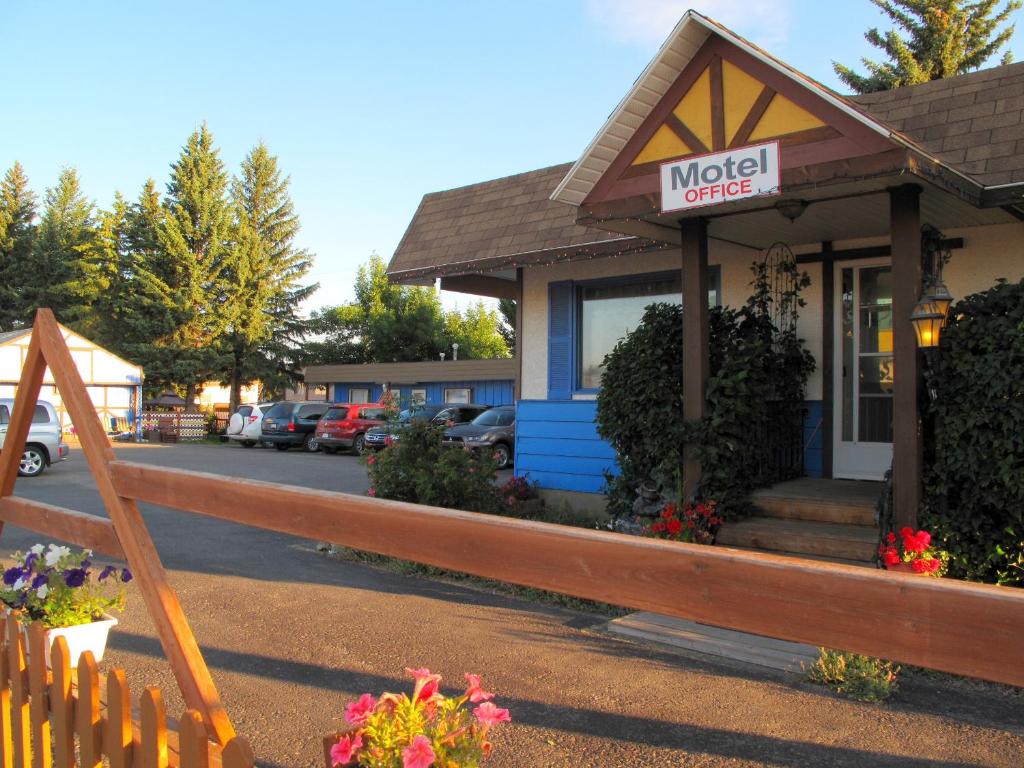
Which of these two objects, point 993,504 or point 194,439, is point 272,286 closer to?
point 194,439

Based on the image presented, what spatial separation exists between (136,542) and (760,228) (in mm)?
6918

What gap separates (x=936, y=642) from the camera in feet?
3.91

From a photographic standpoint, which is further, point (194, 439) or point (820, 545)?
point (194, 439)

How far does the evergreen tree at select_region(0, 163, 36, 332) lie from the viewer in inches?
1939

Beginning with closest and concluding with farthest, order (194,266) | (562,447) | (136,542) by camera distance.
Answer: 1. (136,542)
2. (562,447)
3. (194,266)

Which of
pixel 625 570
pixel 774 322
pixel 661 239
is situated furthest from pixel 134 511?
pixel 774 322

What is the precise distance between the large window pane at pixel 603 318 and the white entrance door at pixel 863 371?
2.27 meters

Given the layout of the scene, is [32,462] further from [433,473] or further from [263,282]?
[263,282]

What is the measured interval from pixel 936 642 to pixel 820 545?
20.0 ft

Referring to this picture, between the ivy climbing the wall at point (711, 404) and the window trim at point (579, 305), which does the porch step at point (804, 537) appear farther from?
the window trim at point (579, 305)

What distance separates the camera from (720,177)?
21.7ft

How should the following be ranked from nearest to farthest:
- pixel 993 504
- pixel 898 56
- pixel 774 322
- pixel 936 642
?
pixel 936 642 < pixel 993 504 < pixel 774 322 < pixel 898 56

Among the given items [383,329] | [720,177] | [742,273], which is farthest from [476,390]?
[720,177]

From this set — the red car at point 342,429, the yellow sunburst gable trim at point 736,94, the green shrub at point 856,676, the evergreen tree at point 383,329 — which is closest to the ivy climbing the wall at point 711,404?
the yellow sunburst gable trim at point 736,94
